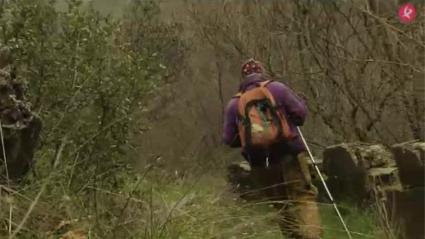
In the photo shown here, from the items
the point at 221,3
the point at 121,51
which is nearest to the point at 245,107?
the point at 121,51

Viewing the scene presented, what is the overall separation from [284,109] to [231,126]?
19.6 inches

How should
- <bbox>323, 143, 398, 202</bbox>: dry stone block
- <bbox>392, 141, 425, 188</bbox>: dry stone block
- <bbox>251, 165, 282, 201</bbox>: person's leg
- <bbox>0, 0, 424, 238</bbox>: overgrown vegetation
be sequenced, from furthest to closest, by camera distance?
<bbox>323, 143, 398, 202</bbox>: dry stone block < <bbox>251, 165, 282, 201</bbox>: person's leg < <bbox>392, 141, 425, 188</bbox>: dry stone block < <bbox>0, 0, 424, 238</bbox>: overgrown vegetation

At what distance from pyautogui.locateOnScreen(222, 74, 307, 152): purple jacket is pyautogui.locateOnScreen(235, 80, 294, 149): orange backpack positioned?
0.16 feet

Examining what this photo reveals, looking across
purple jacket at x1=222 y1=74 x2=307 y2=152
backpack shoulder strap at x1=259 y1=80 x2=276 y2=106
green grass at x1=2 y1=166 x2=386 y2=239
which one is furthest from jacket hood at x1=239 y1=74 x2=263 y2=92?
green grass at x1=2 y1=166 x2=386 y2=239

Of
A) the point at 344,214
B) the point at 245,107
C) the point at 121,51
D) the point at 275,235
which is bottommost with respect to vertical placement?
the point at 344,214

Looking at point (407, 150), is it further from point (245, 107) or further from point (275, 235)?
point (275, 235)

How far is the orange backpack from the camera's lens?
6004 mm

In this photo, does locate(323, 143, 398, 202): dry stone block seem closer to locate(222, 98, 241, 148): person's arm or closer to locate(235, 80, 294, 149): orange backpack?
locate(222, 98, 241, 148): person's arm

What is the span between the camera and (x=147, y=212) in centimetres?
388

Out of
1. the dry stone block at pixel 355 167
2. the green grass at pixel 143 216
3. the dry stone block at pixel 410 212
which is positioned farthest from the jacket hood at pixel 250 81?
the dry stone block at pixel 355 167

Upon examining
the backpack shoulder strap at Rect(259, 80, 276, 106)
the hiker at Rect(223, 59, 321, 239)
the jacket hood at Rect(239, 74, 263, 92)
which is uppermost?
the jacket hood at Rect(239, 74, 263, 92)

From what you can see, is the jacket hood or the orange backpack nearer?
the orange backpack

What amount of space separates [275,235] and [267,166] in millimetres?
2073

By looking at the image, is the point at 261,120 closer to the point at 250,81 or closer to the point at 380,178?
the point at 250,81
